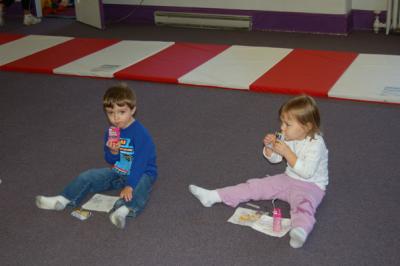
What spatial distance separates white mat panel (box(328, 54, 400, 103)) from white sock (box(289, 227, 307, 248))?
6.44 feet

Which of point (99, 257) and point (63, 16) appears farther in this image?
point (63, 16)

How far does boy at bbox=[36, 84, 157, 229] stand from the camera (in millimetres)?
3016

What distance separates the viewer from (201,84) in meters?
4.92

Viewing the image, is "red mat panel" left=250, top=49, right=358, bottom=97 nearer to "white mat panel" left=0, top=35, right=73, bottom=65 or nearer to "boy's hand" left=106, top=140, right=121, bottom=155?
"boy's hand" left=106, top=140, right=121, bottom=155

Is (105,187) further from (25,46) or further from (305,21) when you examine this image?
(305,21)

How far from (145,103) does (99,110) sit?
1.21 feet

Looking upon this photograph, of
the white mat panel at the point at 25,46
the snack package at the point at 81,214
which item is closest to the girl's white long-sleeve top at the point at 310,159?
the snack package at the point at 81,214

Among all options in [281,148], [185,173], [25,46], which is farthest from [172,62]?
[281,148]

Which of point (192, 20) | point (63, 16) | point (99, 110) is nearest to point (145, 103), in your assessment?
point (99, 110)

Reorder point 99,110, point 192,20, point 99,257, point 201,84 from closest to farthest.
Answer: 1. point 99,257
2. point 99,110
3. point 201,84
4. point 192,20

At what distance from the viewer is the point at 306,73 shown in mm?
4926

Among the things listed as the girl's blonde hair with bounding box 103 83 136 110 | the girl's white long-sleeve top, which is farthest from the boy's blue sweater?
the girl's white long-sleeve top

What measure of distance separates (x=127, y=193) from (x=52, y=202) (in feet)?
1.39

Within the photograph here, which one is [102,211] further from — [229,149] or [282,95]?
[282,95]
